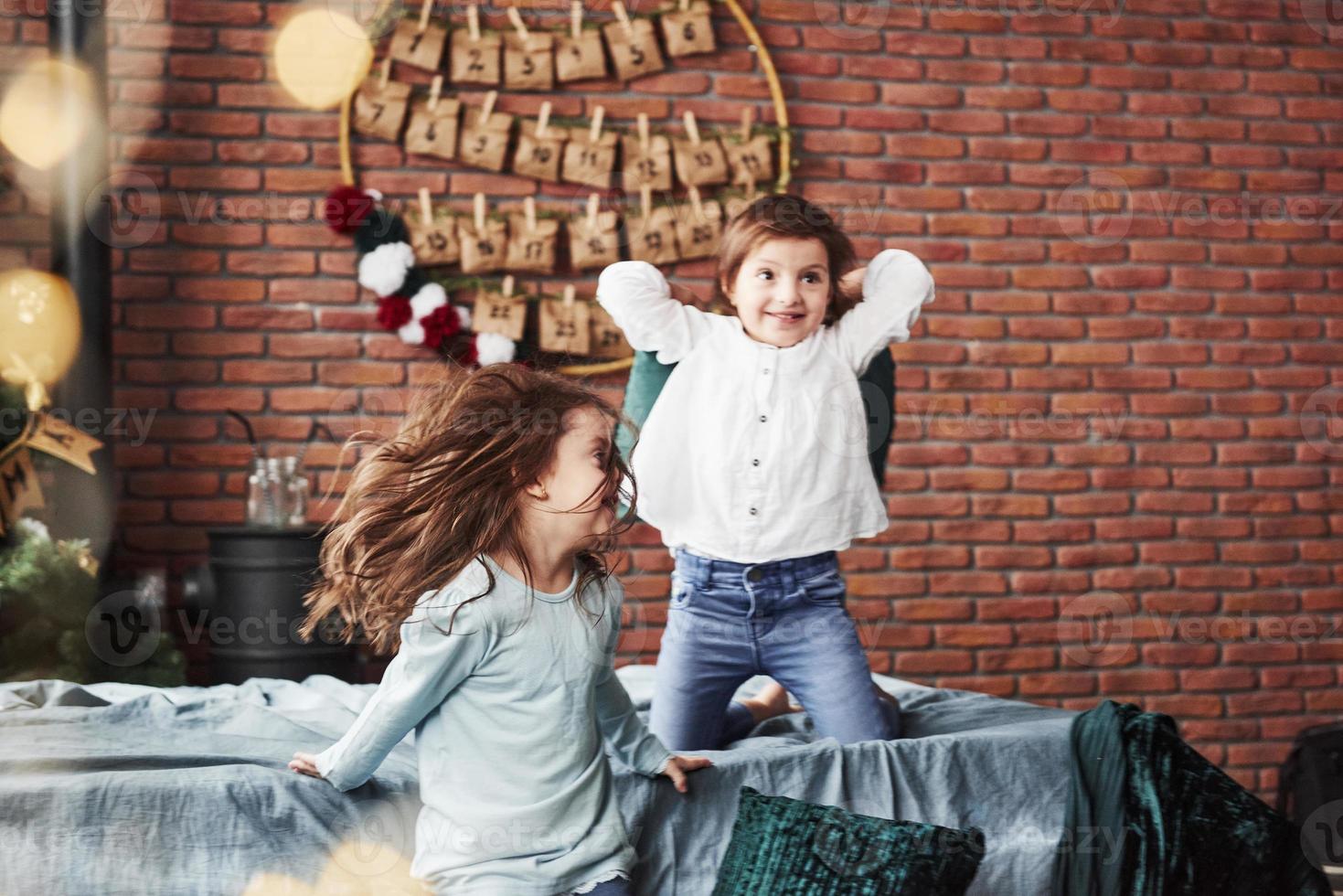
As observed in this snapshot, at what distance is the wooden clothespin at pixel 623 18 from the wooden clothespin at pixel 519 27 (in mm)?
255

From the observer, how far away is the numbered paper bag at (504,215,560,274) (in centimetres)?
332

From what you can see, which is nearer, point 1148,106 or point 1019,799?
point 1019,799

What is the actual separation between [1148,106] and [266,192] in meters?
2.63

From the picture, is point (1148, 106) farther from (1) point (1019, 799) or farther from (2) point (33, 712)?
(2) point (33, 712)

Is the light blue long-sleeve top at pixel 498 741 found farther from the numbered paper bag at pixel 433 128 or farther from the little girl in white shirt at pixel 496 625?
the numbered paper bag at pixel 433 128

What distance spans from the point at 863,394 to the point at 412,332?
1590 millimetres

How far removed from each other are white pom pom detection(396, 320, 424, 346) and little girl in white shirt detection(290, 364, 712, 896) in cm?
174

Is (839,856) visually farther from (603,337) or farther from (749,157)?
(749,157)

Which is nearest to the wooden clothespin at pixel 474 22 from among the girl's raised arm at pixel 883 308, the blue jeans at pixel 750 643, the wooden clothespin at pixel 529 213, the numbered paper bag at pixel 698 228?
the wooden clothespin at pixel 529 213

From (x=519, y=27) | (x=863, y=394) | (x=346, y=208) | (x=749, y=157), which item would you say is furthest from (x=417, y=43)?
(x=863, y=394)

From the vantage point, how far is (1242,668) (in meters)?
3.65

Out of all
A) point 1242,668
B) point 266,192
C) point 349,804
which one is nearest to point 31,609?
point 266,192

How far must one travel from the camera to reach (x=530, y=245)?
131 inches

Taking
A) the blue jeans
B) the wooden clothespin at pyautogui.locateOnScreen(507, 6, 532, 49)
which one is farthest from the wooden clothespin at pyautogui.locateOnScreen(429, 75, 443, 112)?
the blue jeans
